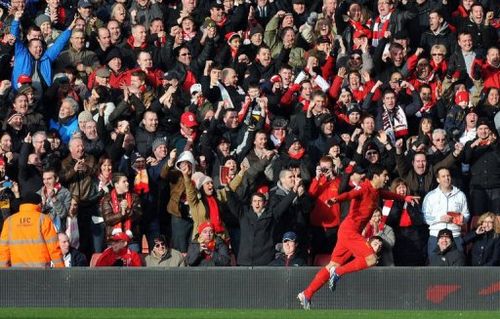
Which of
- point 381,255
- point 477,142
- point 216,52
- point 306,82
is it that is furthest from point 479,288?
point 216,52

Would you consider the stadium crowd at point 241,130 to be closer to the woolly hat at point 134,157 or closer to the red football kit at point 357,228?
the woolly hat at point 134,157

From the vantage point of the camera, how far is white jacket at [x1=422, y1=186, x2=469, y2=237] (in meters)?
21.5

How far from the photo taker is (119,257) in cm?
2070

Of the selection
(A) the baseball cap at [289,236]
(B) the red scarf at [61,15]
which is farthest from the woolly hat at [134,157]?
(B) the red scarf at [61,15]

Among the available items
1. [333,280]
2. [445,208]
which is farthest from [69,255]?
[445,208]

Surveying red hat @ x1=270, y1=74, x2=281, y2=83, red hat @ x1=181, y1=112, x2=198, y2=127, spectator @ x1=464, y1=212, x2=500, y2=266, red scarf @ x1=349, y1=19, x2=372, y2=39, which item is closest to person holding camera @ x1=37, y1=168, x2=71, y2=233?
red hat @ x1=181, y1=112, x2=198, y2=127

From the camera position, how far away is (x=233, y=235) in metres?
21.8

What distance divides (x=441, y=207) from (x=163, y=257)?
3990mm

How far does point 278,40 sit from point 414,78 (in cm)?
252

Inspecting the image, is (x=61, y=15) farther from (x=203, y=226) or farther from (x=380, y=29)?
(x=203, y=226)

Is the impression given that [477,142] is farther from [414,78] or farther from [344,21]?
[344,21]

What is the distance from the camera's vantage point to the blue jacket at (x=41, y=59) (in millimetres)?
23625

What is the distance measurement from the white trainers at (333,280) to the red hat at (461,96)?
542 centimetres

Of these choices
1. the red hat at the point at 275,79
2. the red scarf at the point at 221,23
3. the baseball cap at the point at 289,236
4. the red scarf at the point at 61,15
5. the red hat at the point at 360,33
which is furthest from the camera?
the red scarf at the point at 61,15
